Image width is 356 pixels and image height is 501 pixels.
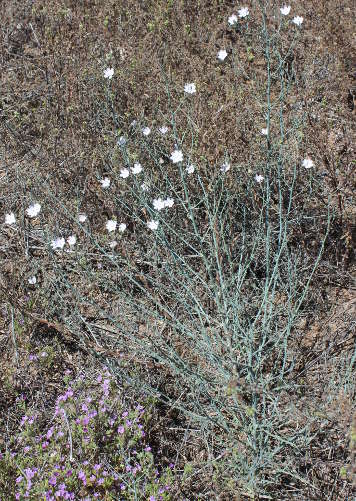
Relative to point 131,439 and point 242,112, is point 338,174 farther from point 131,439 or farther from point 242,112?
point 131,439

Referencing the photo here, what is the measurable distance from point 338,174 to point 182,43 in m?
1.77

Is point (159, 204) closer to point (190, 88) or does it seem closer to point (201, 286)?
point (201, 286)

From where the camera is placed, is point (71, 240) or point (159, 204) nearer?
point (159, 204)

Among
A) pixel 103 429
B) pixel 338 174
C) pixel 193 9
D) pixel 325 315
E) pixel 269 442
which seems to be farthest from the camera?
pixel 193 9

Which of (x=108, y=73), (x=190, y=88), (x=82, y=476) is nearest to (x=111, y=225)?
(x=190, y=88)

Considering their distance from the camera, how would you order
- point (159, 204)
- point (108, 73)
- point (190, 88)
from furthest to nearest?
point (108, 73) → point (190, 88) → point (159, 204)

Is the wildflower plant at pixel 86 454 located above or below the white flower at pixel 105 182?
below

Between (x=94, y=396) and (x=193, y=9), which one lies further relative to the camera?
(x=193, y=9)

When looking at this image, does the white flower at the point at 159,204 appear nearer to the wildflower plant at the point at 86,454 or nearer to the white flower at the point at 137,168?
the white flower at the point at 137,168

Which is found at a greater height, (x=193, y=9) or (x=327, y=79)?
(x=193, y=9)

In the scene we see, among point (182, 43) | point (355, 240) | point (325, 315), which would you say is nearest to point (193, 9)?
point (182, 43)

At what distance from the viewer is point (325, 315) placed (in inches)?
118

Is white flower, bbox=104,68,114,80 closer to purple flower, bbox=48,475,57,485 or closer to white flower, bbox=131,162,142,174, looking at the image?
white flower, bbox=131,162,142,174

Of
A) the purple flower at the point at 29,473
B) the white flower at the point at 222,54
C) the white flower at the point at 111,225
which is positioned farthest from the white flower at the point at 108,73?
the purple flower at the point at 29,473
